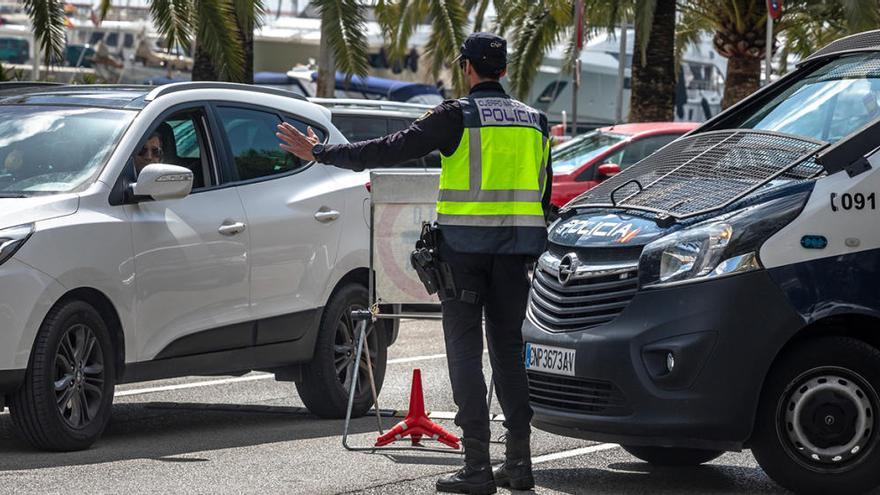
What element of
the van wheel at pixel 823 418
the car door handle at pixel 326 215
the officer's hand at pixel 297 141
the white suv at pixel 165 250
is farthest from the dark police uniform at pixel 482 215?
the car door handle at pixel 326 215

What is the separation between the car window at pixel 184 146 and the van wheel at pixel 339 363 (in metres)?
1.12

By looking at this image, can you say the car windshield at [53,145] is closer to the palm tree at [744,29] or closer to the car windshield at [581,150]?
the car windshield at [581,150]

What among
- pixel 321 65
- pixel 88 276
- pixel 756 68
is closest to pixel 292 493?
pixel 88 276

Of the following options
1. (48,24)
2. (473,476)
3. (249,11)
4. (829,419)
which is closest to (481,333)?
(473,476)

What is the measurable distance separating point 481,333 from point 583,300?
1.56 ft

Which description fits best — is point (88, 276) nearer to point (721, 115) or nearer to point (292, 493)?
point (292, 493)

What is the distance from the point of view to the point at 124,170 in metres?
8.05

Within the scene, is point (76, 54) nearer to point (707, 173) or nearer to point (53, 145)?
point (53, 145)

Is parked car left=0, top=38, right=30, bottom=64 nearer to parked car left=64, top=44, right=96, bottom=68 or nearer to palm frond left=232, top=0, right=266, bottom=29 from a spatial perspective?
parked car left=64, top=44, right=96, bottom=68

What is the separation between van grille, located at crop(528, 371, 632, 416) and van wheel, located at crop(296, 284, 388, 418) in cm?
221

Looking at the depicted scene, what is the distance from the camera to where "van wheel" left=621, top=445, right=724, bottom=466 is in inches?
296

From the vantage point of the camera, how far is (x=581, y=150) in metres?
19.1

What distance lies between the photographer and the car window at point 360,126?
1265cm

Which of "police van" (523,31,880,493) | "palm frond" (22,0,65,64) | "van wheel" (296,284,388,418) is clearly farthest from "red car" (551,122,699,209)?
"police van" (523,31,880,493)
